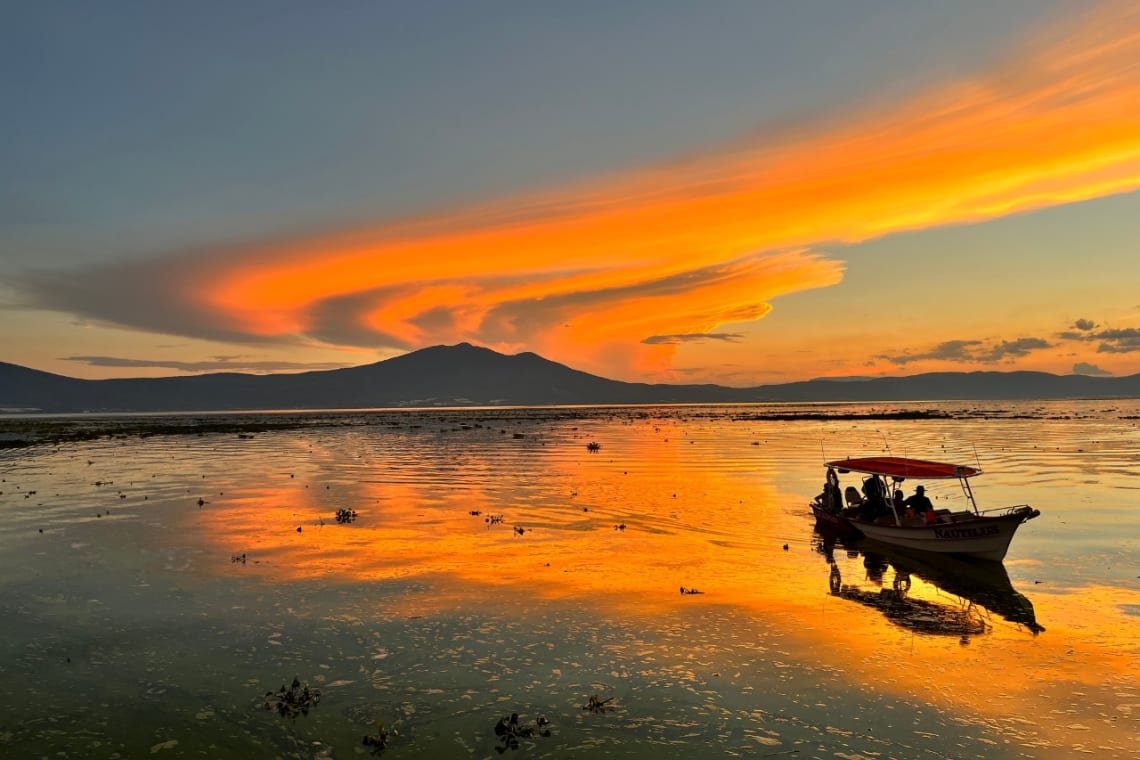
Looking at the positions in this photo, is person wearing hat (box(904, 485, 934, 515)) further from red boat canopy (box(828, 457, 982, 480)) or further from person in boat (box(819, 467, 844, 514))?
person in boat (box(819, 467, 844, 514))

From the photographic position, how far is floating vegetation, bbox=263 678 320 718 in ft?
43.6

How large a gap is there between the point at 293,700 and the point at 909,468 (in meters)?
28.2

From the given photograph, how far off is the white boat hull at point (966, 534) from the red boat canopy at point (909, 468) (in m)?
1.93

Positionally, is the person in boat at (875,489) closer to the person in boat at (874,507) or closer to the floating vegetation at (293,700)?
the person in boat at (874,507)

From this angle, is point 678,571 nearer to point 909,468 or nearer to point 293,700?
point 909,468

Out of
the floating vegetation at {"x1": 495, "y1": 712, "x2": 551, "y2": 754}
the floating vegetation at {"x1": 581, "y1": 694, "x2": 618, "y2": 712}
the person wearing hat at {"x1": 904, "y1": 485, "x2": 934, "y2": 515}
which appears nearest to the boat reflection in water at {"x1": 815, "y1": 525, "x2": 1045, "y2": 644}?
the person wearing hat at {"x1": 904, "y1": 485, "x2": 934, "y2": 515}

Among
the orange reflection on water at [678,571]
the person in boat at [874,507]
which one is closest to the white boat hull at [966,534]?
the person in boat at [874,507]

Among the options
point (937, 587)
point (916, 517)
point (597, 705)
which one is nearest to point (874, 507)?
point (916, 517)

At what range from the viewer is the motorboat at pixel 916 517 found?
26234 millimetres

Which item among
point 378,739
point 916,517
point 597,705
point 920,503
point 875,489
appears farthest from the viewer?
point 875,489

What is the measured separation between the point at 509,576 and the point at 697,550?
8.55m

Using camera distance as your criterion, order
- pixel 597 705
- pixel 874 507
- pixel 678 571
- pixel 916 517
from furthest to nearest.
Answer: pixel 874 507, pixel 916 517, pixel 678 571, pixel 597 705

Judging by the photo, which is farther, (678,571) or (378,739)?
(678,571)

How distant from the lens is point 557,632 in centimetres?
1803
